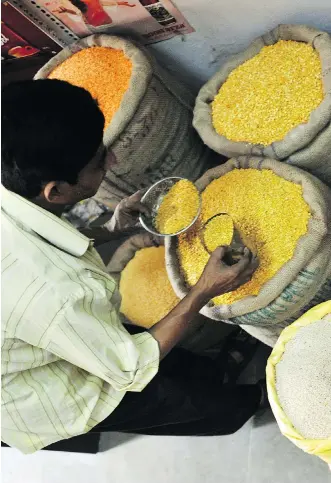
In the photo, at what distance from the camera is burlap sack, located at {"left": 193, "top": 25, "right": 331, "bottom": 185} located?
1.49 meters

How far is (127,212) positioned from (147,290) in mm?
368

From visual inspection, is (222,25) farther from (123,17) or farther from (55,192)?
(55,192)

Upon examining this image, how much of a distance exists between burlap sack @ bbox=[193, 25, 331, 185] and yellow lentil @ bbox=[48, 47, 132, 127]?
226 mm

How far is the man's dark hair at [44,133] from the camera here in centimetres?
109

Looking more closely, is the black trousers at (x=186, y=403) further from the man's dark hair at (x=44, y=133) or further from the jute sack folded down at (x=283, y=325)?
the man's dark hair at (x=44, y=133)

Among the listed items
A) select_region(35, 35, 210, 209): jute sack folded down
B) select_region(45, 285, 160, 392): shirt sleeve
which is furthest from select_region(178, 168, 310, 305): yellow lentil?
select_region(45, 285, 160, 392): shirt sleeve

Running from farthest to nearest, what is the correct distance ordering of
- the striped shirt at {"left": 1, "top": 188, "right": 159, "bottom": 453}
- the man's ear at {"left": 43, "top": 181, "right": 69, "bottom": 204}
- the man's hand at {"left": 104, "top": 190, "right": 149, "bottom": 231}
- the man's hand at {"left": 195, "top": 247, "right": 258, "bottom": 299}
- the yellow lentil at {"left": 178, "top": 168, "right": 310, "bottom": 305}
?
the man's hand at {"left": 104, "top": 190, "right": 149, "bottom": 231}, the yellow lentil at {"left": 178, "top": 168, "right": 310, "bottom": 305}, the man's hand at {"left": 195, "top": 247, "right": 258, "bottom": 299}, the man's ear at {"left": 43, "top": 181, "right": 69, "bottom": 204}, the striped shirt at {"left": 1, "top": 188, "right": 159, "bottom": 453}

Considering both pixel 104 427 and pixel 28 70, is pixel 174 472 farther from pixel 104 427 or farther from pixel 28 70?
pixel 28 70

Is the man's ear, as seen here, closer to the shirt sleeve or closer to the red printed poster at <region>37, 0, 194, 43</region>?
the shirt sleeve

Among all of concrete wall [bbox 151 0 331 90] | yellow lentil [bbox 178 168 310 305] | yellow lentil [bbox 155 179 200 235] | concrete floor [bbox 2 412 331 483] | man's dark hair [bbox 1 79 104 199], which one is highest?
man's dark hair [bbox 1 79 104 199]

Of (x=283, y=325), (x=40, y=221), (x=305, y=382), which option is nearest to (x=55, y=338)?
(x=40, y=221)

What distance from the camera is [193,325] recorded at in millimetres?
1877

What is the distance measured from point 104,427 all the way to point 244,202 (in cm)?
66

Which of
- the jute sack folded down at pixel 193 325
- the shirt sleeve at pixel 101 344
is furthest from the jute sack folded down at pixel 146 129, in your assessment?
the shirt sleeve at pixel 101 344
